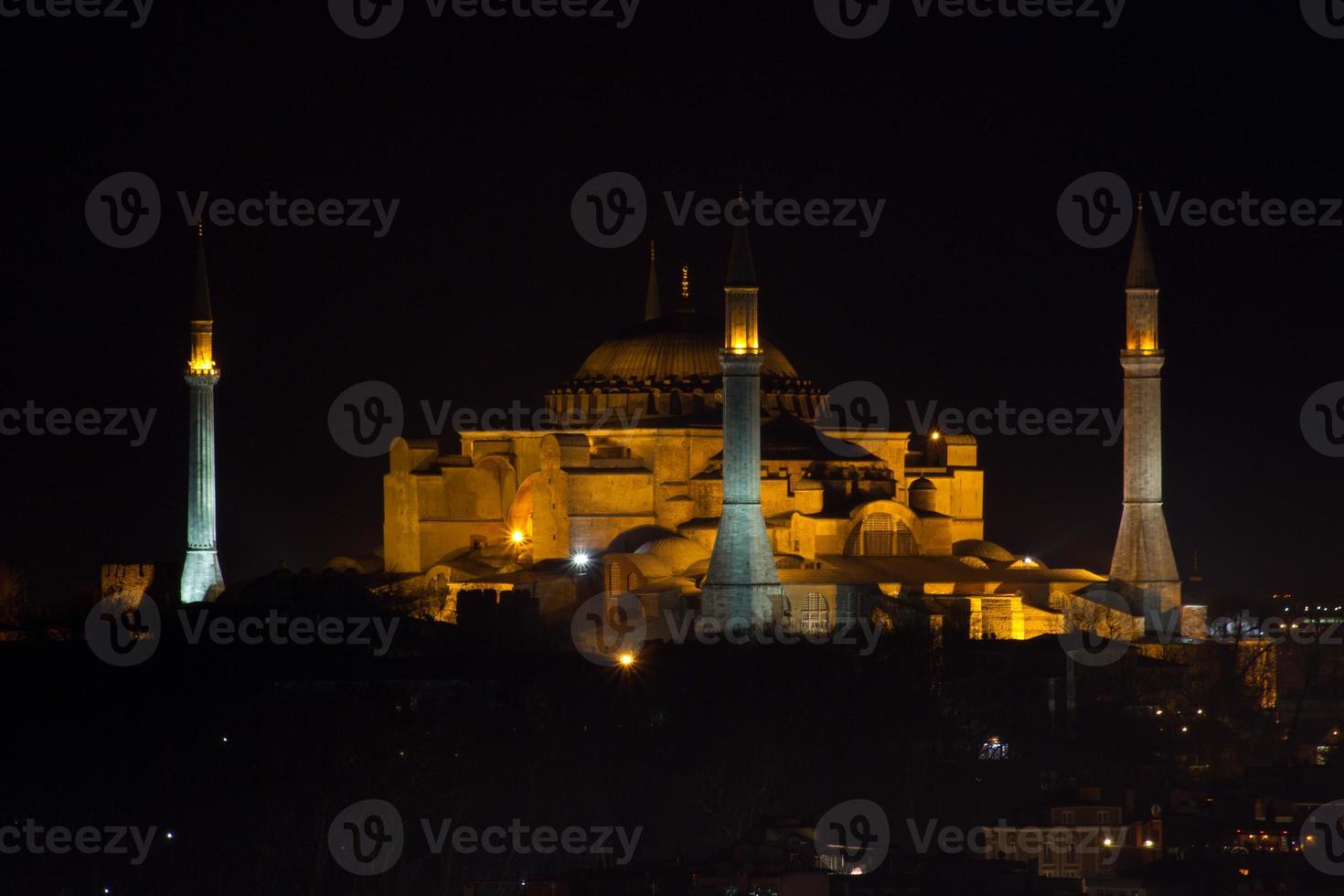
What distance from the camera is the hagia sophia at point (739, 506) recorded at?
49.6m

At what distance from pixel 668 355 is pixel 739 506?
8.84 meters

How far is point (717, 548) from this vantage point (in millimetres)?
48844

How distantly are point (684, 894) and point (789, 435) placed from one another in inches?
725

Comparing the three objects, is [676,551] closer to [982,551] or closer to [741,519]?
[741,519]

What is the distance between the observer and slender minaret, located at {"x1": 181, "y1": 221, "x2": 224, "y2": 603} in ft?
175

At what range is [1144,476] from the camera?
51906mm

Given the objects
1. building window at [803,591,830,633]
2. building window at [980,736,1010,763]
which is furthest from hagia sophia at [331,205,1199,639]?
building window at [980,736,1010,763]

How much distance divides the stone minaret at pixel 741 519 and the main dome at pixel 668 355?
24.1ft

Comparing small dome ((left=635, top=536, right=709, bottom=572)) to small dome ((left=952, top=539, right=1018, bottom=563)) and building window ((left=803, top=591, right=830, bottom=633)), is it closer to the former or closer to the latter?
building window ((left=803, top=591, right=830, bottom=633))

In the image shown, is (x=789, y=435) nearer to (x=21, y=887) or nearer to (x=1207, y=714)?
(x=1207, y=714)

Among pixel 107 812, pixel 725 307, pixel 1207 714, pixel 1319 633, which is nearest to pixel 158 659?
pixel 107 812

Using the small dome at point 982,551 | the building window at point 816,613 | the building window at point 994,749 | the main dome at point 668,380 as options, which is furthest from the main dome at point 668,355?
the building window at point 994,749

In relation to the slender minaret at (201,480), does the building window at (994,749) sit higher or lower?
→ lower

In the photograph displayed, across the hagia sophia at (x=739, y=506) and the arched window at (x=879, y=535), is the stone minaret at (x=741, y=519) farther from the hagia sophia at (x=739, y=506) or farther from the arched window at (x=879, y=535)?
the arched window at (x=879, y=535)
